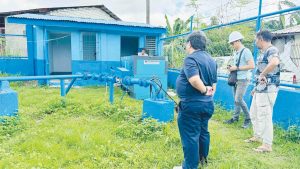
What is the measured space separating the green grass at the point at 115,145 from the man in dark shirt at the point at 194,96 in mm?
576

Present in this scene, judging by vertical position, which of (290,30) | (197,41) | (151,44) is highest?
(151,44)

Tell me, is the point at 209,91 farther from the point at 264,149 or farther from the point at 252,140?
the point at 252,140

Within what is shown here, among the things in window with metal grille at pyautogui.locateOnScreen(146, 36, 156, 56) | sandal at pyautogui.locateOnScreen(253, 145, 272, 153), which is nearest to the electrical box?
sandal at pyautogui.locateOnScreen(253, 145, 272, 153)

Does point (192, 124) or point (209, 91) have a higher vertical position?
point (209, 91)

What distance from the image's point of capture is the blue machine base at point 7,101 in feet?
13.8

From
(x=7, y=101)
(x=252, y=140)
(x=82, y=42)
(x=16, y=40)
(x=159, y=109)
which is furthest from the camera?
(x=16, y=40)

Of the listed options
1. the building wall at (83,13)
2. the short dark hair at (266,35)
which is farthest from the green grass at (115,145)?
the building wall at (83,13)

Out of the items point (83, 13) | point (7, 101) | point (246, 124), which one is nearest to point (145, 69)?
point (246, 124)

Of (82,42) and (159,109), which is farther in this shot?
(82,42)

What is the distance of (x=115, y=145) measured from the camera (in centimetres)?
364

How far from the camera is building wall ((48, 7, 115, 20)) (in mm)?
16906

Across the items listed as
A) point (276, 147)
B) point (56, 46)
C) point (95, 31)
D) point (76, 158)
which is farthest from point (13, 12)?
point (276, 147)

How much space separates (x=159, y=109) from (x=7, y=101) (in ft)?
8.41

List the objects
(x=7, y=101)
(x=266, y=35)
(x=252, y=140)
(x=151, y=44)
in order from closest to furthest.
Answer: (x=266, y=35)
(x=252, y=140)
(x=7, y=101)
(x=151, y=44)
